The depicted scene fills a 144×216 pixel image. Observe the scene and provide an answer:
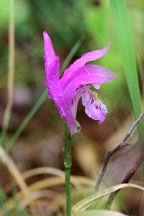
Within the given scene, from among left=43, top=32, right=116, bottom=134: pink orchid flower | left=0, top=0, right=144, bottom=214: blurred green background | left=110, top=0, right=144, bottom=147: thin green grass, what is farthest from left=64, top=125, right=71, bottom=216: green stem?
left=0, top=0, right=144, bottom=214: blurred green background

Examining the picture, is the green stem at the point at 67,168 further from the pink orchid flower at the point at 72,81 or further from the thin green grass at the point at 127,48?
the thin green grass at the point at 127,48

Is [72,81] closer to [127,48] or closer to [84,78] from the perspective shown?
[84,78]

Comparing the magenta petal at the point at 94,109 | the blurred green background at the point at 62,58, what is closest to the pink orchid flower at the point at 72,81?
the magenta petal at the point at 94,109

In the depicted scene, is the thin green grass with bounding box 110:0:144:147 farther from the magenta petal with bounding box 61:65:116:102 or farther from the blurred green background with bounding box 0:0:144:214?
the blurred green background with bounding box 0:0:144:214

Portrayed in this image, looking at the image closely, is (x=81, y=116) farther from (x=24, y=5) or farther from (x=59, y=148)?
(x=24, y=5)

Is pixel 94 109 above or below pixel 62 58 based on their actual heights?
below

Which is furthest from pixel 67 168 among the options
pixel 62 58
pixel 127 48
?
pixel 62 58
